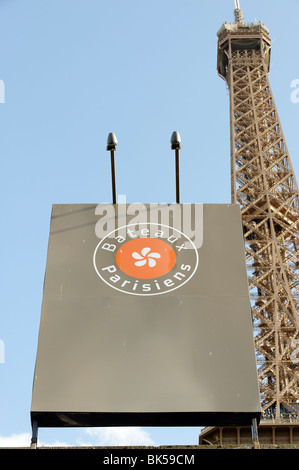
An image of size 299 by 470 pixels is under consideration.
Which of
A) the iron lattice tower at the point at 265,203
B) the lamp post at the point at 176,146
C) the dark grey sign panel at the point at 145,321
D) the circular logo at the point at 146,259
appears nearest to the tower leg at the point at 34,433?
the dark grey sign panel at the point at 145,321

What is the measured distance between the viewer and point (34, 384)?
11.7 metres

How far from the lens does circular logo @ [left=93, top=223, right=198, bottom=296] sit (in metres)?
13.0

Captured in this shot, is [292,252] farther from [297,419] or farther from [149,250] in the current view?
[149,250]

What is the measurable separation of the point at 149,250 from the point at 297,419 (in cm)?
3361

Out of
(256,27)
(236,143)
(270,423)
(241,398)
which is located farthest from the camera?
(256,27)

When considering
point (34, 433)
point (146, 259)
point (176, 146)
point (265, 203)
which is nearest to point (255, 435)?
point (34, 433)

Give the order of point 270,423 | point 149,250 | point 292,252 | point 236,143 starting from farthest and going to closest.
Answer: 1. point 236,143
2. point 292,252
3. point 270,423
4. point 149,250

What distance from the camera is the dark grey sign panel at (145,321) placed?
11500 mm

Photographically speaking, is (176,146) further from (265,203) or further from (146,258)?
(265,203)

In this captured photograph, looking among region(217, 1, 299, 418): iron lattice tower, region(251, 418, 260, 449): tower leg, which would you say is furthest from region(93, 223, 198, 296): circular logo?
region(217, 1, 299, 418): iron lattice tower

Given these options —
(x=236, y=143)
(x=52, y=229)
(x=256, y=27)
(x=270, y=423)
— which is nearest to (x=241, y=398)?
(x=52, y=229)

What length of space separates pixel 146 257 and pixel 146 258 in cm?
3

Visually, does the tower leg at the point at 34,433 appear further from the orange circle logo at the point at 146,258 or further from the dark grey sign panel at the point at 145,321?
the orange circle logo at the point at 146,258

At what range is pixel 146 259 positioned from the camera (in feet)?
44.0
